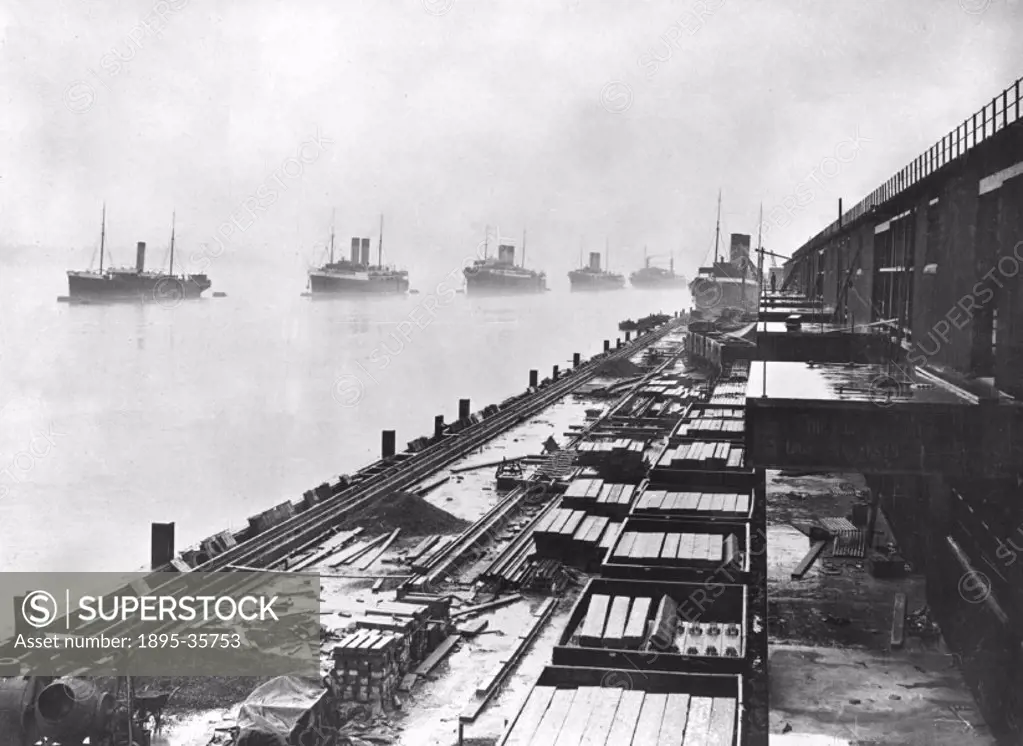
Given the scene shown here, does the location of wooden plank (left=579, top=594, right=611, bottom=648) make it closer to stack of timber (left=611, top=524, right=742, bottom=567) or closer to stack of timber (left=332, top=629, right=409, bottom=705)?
stack of timber (left=611, top=524, right=742, bottom=567)

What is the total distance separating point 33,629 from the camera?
11.8 meters

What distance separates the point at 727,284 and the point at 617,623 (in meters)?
87.3

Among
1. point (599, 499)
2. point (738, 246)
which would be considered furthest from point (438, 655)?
point (738, 246)

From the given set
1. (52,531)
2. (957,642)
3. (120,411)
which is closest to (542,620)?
(957,642)

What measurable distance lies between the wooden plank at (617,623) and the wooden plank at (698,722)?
3.73 ft

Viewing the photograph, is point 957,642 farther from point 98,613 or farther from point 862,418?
point 98,613

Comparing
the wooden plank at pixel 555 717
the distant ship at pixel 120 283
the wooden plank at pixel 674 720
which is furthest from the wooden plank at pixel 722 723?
the distant ship at pixel 120 283

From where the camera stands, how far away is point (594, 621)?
816 centimetres

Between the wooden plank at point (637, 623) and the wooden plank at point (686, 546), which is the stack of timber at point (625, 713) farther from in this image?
the wooden plank at point (686, 546)

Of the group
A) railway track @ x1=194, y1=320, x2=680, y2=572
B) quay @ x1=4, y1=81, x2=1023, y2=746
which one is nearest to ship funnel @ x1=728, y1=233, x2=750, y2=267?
railway track @ x1=194, y1=320, x2=680, y2=572

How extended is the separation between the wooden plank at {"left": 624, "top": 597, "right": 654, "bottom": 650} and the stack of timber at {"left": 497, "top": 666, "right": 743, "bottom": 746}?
0.73 metres

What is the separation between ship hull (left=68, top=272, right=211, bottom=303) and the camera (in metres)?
126

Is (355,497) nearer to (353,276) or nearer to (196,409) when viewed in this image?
(196,409)

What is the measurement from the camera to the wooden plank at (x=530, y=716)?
5.96 m
